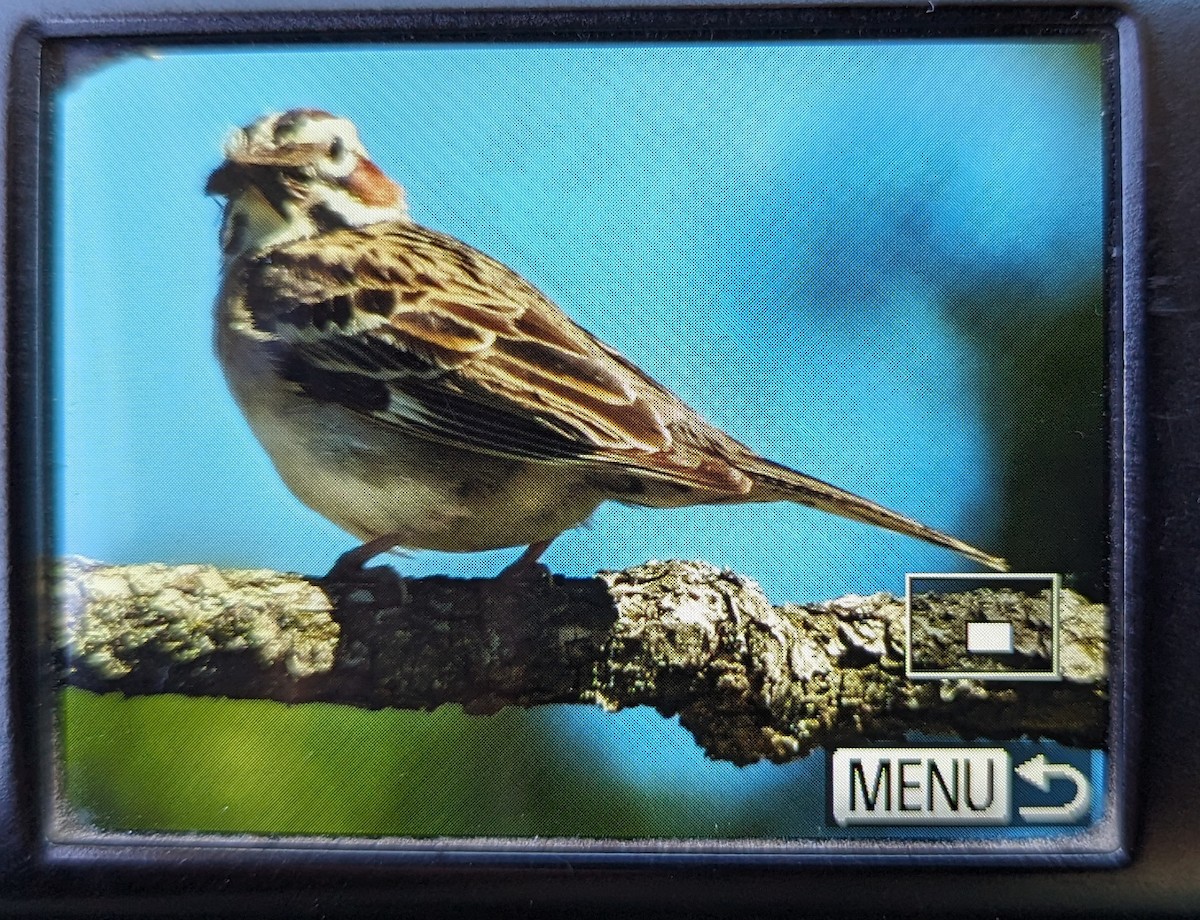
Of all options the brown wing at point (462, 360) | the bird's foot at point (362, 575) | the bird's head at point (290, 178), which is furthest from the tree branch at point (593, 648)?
the bird's head at point (290, 178)

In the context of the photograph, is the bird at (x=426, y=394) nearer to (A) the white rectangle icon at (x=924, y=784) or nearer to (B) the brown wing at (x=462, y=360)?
(B) the brown wing at (x=462, y=360)

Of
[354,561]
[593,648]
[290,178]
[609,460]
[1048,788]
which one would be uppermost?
[290,178]

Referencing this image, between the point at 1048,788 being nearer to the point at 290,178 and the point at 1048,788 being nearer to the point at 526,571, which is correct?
the point at 526,571

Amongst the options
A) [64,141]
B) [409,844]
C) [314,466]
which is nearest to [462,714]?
[409,844]

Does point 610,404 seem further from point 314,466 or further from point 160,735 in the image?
point 160,735

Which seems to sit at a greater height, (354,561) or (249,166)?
(249,166)

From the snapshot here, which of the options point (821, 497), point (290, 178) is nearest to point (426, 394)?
point (290, 178)

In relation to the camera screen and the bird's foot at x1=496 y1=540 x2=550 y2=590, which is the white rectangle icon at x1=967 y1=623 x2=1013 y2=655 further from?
the bird's foot at x1=496 y1=540 x2=550 y2=590
